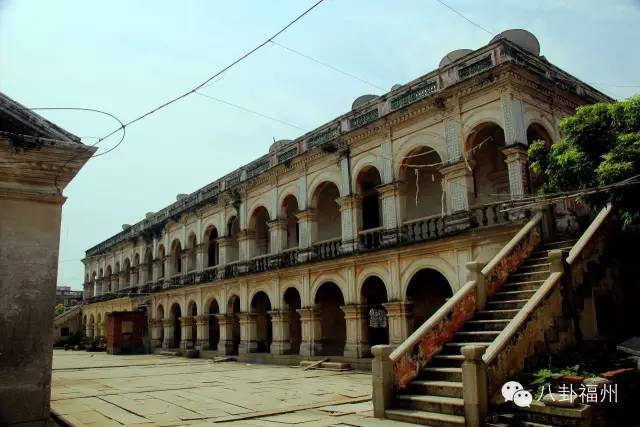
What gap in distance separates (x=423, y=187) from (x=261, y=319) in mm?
8985

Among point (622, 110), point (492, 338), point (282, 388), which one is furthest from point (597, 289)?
point (282, 388)

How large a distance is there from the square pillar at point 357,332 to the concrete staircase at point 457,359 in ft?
21.6

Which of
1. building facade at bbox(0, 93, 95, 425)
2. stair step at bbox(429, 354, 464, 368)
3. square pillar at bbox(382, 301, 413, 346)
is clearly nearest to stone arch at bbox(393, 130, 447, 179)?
square pillar at bbox(382, 301, 413, 346)

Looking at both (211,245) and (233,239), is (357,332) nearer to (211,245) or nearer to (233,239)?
(233,239)

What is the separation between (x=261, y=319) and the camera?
69.4 feet

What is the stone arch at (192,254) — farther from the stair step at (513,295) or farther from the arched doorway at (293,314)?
the stair step at (513,295)

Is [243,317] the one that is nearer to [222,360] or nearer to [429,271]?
[222,360]

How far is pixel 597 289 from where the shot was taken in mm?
8906

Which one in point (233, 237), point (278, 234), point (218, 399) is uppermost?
point (233, 237)

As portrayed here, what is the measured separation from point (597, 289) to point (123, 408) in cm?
834

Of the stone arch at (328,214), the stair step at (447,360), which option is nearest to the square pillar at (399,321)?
the stone arch at (328,214)

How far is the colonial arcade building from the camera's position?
12.9m

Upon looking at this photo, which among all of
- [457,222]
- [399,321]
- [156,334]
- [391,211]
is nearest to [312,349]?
[399,321]

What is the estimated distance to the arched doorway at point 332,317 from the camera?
1923cm
